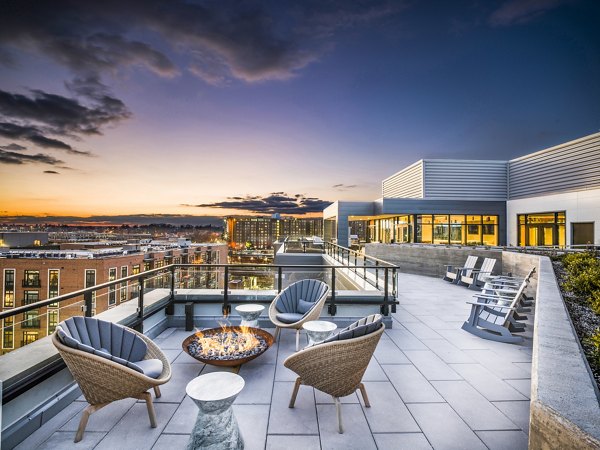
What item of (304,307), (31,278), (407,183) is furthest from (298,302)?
(31,278)

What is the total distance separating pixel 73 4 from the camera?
28.3 ft

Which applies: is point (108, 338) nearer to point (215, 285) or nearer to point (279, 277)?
point (215, 285)

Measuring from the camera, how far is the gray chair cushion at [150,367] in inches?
121

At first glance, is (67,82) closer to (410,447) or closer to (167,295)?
(167,295)

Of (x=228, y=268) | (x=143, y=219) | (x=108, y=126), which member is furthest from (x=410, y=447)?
(x=143, y=219)

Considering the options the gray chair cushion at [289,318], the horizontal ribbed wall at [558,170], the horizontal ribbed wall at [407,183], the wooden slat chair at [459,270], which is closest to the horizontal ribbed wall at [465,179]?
the horizontal ribbed wall at [407,183]

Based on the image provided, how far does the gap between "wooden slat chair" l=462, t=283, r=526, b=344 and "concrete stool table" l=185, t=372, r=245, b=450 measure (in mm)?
4721

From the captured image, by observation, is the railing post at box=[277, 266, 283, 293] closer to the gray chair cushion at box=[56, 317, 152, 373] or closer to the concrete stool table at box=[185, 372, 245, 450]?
the gray chair cushion at box=[56, 317, 152, 373]

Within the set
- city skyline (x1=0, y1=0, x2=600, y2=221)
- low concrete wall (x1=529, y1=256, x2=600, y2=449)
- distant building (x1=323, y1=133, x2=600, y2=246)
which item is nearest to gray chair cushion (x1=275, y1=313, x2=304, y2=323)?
low concrete wall (x1=529, y1=256, x2=600, y2=449)

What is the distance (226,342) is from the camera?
4.14 metres

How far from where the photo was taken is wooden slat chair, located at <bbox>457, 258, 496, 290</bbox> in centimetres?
986

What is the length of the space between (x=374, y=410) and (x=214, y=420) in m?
1.79

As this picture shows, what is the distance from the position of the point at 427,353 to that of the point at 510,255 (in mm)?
8200

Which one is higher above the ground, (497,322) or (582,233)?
(582,233)
